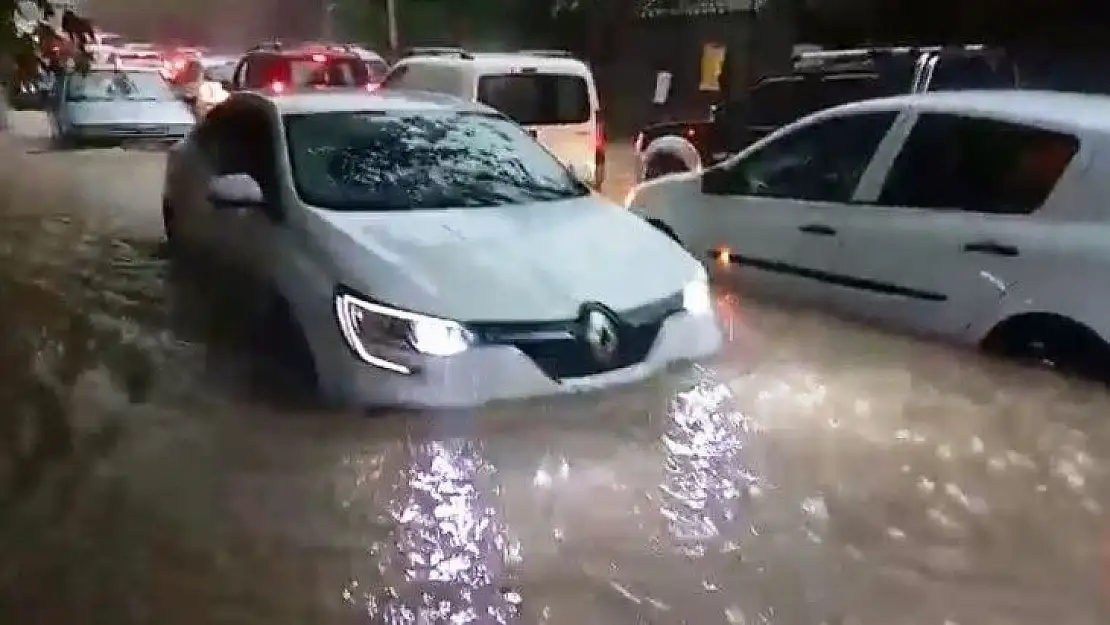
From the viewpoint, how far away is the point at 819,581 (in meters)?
4.65

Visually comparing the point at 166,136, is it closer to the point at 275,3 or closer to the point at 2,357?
the point at 2,357

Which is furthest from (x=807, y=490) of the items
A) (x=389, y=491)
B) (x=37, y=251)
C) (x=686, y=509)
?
(x=37, y=251)

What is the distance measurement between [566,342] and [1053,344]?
2.39 metres

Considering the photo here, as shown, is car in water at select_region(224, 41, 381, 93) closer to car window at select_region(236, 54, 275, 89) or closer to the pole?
car window at select_region(236, 54, 275, 89)

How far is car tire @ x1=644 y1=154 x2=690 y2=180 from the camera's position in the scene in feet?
42.8

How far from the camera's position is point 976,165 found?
668cm

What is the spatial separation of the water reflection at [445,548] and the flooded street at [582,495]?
0.01 m

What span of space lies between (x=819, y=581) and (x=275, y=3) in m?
37.2

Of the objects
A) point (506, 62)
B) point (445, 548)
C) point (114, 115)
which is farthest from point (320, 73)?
point (445, 548)

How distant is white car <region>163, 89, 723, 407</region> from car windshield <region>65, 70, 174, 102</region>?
Result: 11.9m

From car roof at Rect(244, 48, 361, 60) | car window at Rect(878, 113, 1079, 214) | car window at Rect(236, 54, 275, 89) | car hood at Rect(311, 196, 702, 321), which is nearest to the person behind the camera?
car hood at Rect(311, 196, 702, 321)

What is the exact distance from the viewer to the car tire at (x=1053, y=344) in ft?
20.3

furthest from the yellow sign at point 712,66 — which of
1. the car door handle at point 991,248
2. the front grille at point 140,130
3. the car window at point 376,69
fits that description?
the car door handle at point 991,248

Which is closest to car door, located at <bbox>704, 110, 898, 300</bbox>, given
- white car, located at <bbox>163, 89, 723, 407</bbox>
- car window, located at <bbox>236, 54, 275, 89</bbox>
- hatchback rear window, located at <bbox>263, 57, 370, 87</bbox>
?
white car, located at <bbox>163, 89, 723, 407</bbox>
